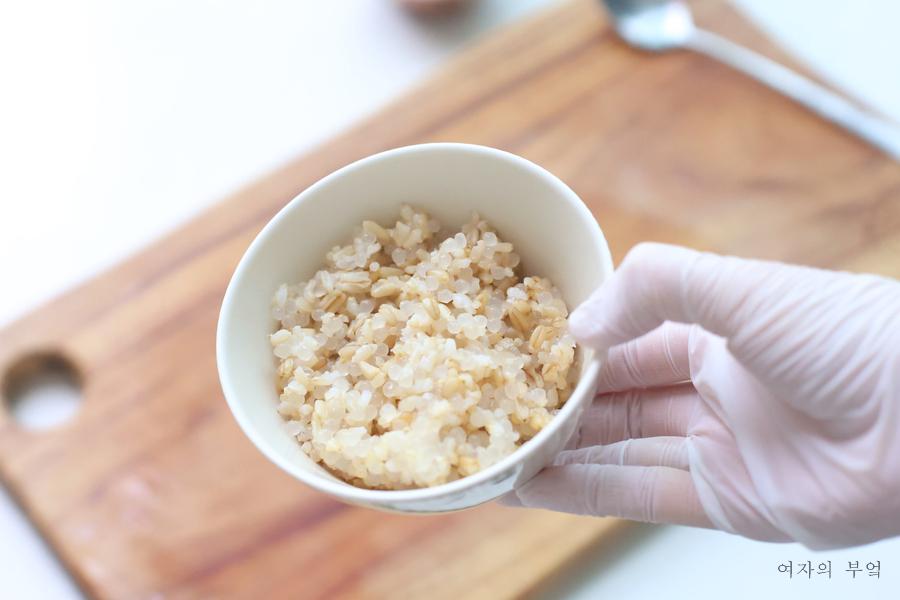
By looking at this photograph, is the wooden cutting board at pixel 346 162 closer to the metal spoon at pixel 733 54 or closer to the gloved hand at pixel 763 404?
the metal spoon at pixel 733 54

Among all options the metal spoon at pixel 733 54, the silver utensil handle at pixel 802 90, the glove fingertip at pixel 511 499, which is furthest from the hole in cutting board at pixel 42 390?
the silver utensil handle at pixel 802 90

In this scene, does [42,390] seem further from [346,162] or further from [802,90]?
[802,90]

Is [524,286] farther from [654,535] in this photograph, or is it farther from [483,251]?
[654,535]

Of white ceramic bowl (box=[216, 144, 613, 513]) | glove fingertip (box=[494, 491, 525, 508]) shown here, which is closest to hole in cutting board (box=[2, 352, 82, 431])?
white ceramic bowl (box=[216, 144, 613, 513])

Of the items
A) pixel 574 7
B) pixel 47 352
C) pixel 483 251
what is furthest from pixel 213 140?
pixel 483 251

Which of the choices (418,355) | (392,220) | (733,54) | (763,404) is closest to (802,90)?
(733,54)

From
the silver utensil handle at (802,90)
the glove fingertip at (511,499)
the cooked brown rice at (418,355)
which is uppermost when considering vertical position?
the cooked brown rice at (418,355)

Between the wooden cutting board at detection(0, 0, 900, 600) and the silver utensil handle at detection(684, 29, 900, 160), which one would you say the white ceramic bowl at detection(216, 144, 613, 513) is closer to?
the wooden cutting board at detection(0, 0, 900, 600)
